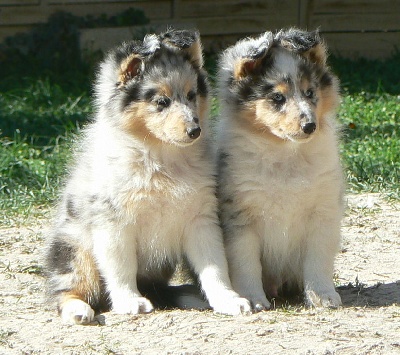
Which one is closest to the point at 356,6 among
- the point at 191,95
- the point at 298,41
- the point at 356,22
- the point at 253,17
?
the point at 356,22

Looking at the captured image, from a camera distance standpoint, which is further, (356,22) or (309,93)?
(356,22)

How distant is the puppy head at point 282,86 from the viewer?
482 centimetres

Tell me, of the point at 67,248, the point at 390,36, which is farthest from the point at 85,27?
the point at 67,248

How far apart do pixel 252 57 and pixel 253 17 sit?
7.69 m

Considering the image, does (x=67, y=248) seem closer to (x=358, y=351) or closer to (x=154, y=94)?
(x=154, y=94)

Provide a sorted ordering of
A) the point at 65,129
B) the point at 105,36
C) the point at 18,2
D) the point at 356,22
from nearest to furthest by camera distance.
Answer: the point at 65,129 → the point at 105,36 → the point at 18,2 → the point at 356,22

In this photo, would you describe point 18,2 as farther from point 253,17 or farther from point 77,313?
point 77,313

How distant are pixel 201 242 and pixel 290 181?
59 centimetres

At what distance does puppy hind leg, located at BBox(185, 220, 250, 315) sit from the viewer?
15.7ft

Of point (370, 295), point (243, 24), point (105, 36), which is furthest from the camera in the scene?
point (243, 24)

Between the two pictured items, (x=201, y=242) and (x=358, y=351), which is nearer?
(x=358, y=351)

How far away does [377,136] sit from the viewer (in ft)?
29.7

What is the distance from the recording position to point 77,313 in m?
4.80

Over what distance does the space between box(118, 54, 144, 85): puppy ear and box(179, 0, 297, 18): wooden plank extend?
7709 millimetres
